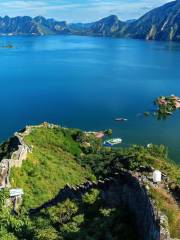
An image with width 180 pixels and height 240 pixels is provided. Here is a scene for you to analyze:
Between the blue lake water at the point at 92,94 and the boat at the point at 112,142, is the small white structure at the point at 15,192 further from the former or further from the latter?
the boat at the point at 112,142

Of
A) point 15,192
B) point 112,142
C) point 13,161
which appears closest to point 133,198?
point 15,192

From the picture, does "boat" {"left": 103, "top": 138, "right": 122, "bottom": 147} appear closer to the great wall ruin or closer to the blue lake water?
the blue lake water

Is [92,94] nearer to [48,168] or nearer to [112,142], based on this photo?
[112,142]

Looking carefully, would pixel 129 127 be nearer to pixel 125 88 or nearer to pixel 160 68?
pixel 125 88

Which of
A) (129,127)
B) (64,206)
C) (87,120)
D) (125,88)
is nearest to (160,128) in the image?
(129,127)

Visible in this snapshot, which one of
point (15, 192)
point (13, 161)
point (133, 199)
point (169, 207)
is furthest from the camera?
point (13, 161)

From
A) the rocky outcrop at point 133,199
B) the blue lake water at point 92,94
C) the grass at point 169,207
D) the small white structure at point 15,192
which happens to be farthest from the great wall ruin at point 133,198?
the blue lake water at point 92,94
